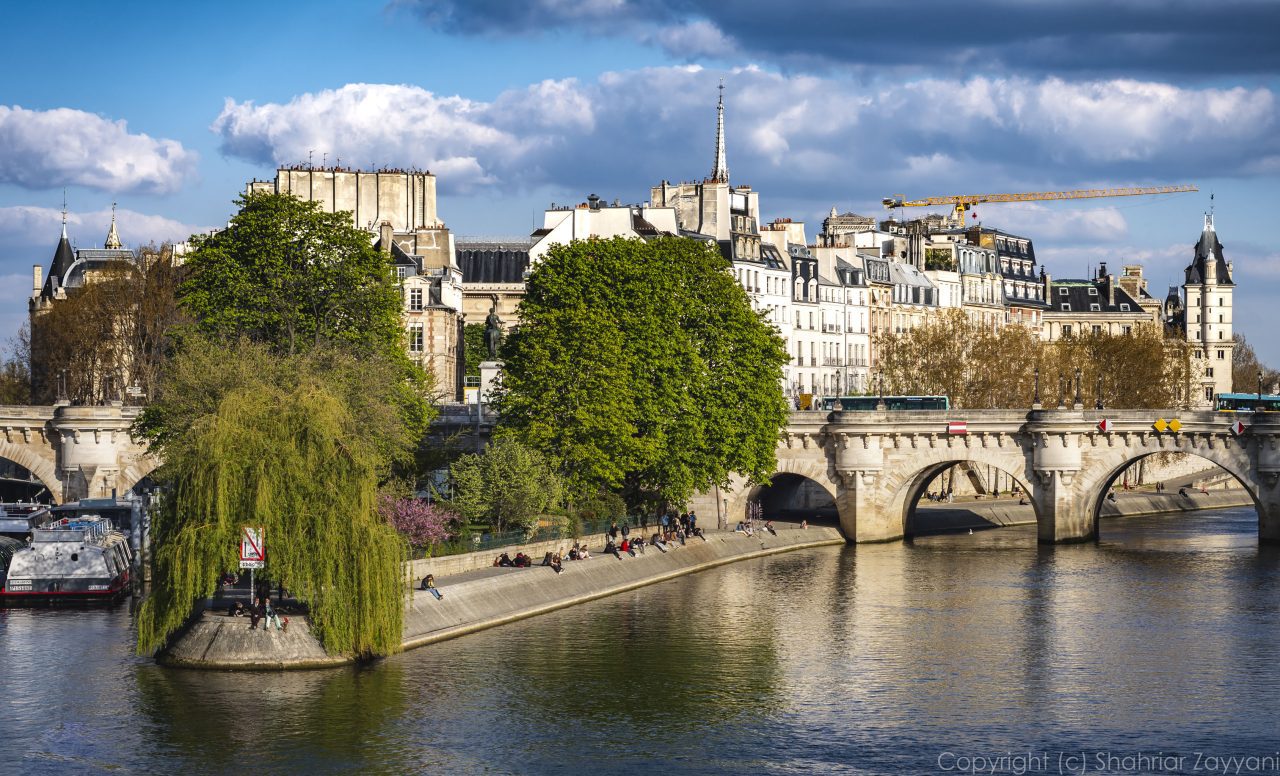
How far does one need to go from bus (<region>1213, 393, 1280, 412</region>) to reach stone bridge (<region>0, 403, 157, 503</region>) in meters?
51.2

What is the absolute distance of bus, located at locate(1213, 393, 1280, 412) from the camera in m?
102

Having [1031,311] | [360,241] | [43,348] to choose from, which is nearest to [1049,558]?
[360,241]

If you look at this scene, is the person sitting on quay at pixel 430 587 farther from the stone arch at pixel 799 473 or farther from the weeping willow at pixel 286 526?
the stone arch at pixel 799 473

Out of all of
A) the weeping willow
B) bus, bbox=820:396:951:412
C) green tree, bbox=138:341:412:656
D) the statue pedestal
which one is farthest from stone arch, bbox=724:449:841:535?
the weeping willow

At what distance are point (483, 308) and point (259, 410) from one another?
71507mm

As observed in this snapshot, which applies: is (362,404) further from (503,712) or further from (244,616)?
(503,712)

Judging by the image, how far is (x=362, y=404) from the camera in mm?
69562

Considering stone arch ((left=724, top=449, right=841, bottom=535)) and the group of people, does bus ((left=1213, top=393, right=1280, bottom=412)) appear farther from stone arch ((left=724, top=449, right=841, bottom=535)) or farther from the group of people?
the group of people

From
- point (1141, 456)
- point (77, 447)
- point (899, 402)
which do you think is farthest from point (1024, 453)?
point (77, 447)

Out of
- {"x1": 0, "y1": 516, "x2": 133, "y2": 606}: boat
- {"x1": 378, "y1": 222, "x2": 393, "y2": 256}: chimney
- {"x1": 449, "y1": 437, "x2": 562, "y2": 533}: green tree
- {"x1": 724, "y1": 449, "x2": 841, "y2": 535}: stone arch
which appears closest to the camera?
{"x1": 0, "y1": 516, "x2": 133, "y2": 606}: boat

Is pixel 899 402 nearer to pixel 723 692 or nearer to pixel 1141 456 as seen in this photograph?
pixel 1141 456

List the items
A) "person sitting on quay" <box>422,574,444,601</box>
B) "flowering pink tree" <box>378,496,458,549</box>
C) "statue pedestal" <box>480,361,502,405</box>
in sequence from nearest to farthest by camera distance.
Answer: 1. "person sitting on quay" <box>422,574,444,601</box>
2. "flowering pink tree" <box>378,496,458,549</box>
3. "statue pedestal" <box>480,361,502,405</box>

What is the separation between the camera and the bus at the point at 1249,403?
4028 inches

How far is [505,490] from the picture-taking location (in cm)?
7794
